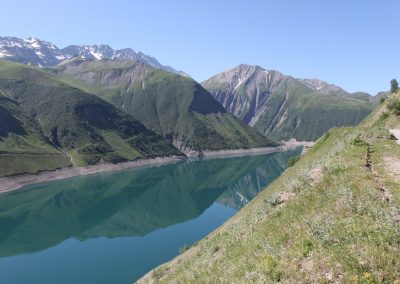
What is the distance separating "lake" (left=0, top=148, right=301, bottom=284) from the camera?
9675 cm

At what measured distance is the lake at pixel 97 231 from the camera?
9675 centimetres

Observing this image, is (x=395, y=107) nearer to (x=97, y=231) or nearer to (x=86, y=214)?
(x=97, y=231)

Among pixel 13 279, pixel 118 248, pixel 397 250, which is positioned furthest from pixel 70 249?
pixel 397 250

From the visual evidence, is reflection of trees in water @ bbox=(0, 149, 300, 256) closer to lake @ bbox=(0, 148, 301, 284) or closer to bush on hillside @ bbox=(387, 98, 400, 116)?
lake @ bbox=(0, 148, 301, 284)

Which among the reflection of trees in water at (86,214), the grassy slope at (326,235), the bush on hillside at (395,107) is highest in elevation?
the bush on hillside at (395,107)

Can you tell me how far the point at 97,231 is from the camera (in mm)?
138000

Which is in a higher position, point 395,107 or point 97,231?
point 395,107

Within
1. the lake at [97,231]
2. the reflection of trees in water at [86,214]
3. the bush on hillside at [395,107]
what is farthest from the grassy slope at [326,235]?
the reflection of trees in water at [86,214]

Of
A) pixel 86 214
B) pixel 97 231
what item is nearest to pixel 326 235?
pixel 97 231

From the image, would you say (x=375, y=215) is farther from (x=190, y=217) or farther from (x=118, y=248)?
(x=190, y=217)

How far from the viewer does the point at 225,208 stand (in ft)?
546

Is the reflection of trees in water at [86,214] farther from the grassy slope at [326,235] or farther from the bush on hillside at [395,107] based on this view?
the grassy slope at [326,235]

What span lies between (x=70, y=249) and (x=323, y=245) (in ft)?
385

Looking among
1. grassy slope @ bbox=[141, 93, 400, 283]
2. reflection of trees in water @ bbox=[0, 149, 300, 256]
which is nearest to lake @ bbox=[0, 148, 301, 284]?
reflection of trees in water @ bbox=[0, 149, 300, 256]
